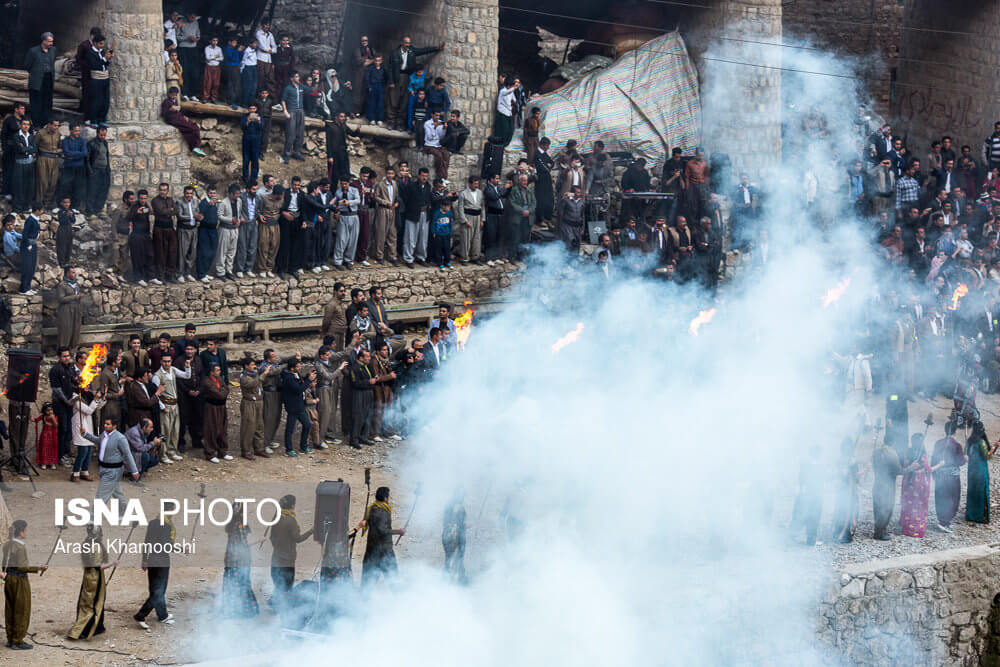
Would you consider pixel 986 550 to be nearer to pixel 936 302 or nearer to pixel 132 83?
pixel 936 302

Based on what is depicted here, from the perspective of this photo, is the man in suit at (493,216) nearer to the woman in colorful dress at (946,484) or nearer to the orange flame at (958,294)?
the orange flame at (958,294)

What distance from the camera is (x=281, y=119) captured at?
20.3m

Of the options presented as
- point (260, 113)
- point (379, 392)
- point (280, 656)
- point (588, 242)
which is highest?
point (260, 113)

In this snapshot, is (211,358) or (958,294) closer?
(211,358)

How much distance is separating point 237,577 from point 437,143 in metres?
9.47

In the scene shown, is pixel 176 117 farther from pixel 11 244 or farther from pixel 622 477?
pixel 622 477

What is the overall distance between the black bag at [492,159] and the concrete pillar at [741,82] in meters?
3.83

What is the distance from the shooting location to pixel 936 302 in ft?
67.4

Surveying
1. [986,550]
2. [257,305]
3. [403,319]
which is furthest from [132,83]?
[986,550]

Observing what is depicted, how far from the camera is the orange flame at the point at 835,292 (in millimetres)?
19781

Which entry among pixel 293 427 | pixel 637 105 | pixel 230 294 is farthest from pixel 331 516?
pixel 637 105

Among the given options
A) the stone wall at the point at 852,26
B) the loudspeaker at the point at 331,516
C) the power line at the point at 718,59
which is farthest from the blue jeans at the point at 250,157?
the stone wall at the point at 852,26

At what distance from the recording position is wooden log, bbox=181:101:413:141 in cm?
1948

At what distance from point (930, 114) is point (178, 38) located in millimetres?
13266
